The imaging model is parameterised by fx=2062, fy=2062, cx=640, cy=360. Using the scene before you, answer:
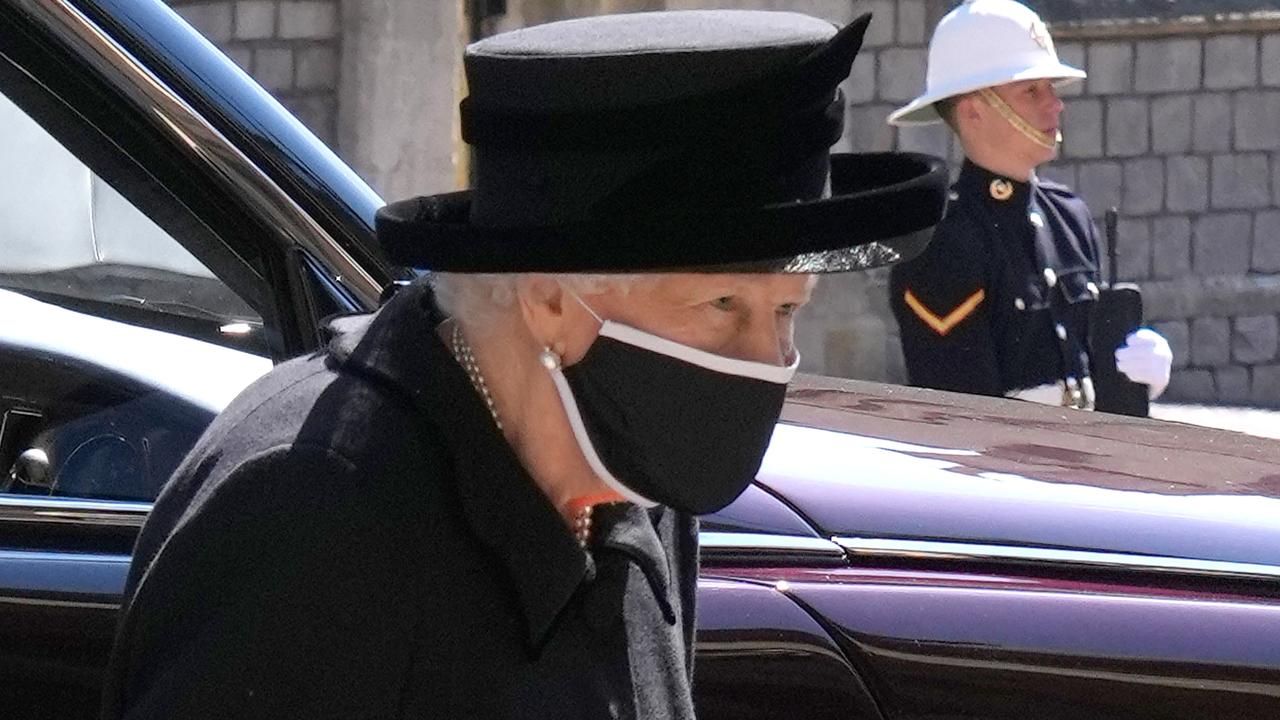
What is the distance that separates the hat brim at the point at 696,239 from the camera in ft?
4.97

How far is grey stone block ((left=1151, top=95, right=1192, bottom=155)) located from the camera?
10.7 meters

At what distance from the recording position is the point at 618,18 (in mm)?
1696

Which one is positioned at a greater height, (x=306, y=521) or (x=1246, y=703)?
Answer: (x=306, y=521)

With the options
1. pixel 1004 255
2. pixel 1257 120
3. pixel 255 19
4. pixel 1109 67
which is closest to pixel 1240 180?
pixel 1257 120

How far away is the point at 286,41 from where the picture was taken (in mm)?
10438

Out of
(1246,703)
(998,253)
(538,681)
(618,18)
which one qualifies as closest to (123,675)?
(538,681)

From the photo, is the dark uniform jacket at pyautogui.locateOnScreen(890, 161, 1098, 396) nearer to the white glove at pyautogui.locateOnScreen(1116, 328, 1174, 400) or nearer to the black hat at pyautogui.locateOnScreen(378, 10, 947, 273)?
the white glove at pyautogui.locateOnScreen(1116, 328, 1174, 400)

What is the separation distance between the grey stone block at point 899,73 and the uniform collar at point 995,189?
6.21 m

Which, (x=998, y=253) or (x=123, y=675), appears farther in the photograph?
(x=998, y=253)

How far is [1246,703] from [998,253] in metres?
2.12

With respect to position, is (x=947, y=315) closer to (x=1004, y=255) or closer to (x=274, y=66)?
(x=1004, y=255)

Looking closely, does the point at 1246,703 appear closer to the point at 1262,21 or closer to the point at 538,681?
the point at 538,681

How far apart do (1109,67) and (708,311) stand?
942 centimetres

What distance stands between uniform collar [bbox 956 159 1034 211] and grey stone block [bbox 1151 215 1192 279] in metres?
6.77
